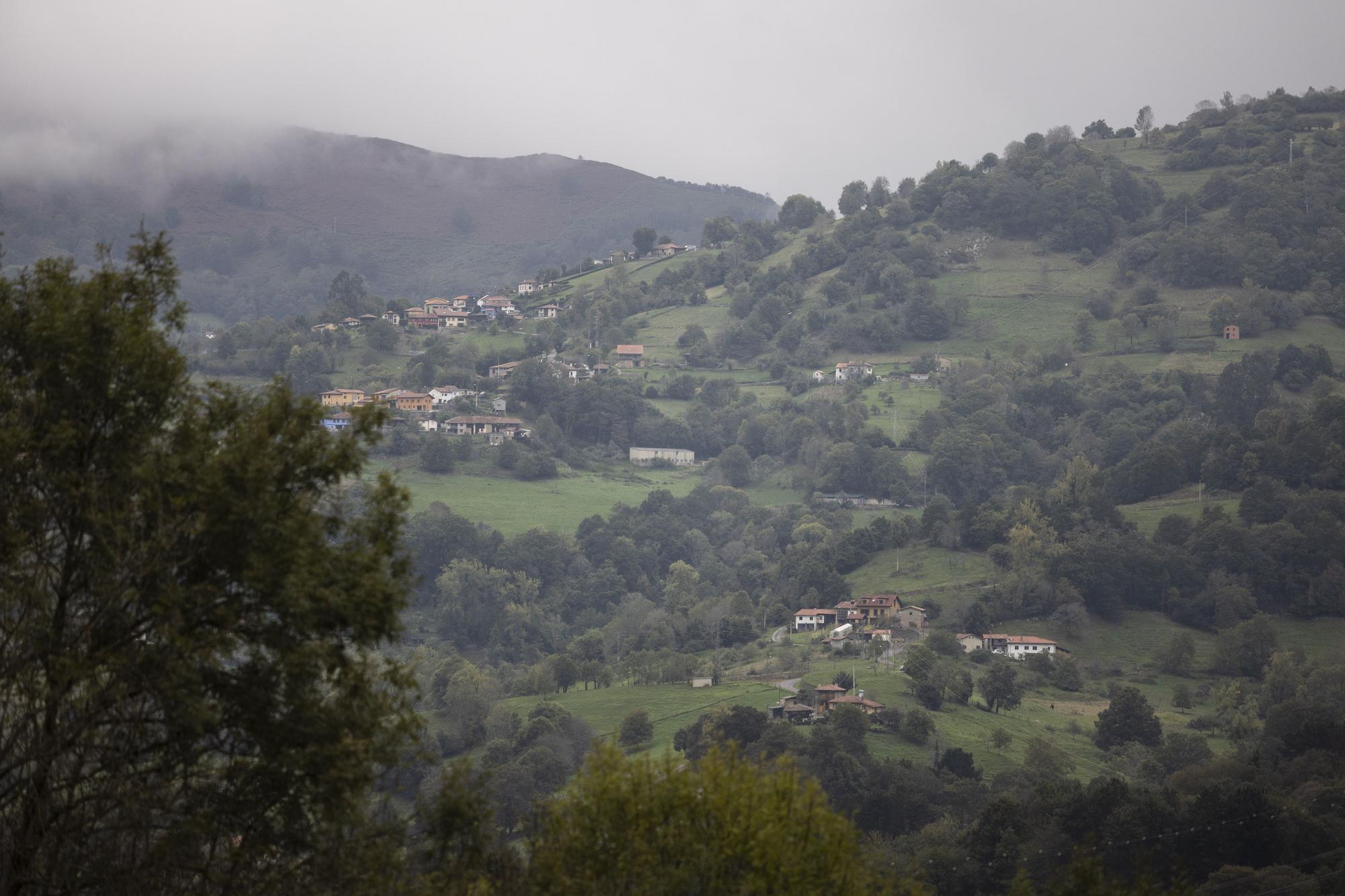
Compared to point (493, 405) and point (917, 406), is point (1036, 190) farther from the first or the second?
point (493, 405)

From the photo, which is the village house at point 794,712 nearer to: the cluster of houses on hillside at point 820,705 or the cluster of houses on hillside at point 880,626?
the cluster of houses on hillside at point 820,705

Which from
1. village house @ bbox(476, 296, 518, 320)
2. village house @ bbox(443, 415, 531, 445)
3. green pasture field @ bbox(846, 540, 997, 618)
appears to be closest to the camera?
green pasture field @ bbox(846, 540, 997, 618)

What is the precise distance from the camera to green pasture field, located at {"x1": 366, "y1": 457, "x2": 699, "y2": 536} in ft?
263

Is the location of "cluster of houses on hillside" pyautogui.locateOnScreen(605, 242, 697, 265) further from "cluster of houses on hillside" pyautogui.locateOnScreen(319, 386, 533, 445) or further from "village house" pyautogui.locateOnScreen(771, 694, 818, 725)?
"village house" pyautogui.locateOnScreen(771, 694, 818, 725)

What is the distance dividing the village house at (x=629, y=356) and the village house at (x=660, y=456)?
1420cm

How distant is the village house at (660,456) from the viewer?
329ft

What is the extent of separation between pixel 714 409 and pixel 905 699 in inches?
2260

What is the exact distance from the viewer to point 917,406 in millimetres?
96250

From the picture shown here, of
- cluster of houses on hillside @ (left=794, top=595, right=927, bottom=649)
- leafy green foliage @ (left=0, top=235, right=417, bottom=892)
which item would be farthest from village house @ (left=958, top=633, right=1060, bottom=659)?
leafy green foliage @ (left=0, top=235, right=417, bottom=892)

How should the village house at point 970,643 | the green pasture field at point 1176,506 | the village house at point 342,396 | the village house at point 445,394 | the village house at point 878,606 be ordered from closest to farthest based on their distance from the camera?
the village house at point 970,643 < the village house at point 878,606 < the green pasture field at point 1176,506 < the village house at point 342,396 < the village house at point 445,394

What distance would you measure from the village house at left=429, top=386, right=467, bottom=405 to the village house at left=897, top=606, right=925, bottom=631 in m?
45.5

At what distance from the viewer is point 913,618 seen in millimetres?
61531

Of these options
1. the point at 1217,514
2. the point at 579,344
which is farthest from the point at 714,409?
the point at 1217,514

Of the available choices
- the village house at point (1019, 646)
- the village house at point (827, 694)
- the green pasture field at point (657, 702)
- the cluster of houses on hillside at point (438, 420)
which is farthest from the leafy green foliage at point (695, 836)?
the cluster of houses on hillside at point (438, 420)
